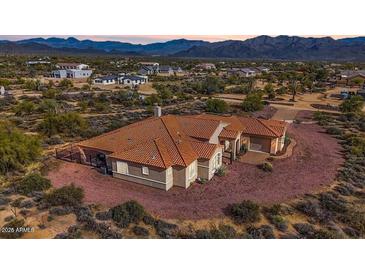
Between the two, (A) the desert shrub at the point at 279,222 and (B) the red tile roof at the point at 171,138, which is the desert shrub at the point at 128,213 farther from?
(A) the desert shrub at the point at 279,222

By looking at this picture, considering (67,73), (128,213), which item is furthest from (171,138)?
(67,73)

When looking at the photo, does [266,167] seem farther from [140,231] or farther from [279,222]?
[140,231]

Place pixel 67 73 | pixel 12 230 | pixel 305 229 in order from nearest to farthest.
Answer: pixel 12 230, pixel 305 229, pixel 67 73

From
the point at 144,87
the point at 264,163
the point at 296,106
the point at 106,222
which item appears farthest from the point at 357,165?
the point at 144,87

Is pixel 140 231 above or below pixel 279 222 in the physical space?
above

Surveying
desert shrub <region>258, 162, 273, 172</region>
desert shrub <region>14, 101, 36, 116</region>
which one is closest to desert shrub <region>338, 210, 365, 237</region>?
desert shrub <region>258, 162, 273, 172</region>

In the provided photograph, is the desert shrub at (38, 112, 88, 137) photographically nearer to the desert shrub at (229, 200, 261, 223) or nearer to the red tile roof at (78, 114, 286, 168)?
the red tile roof at (78, 114, 286, 168)

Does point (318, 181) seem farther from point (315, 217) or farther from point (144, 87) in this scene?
point (144, 87)

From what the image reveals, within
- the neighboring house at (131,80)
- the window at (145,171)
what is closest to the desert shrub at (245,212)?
the window at (145,171)
